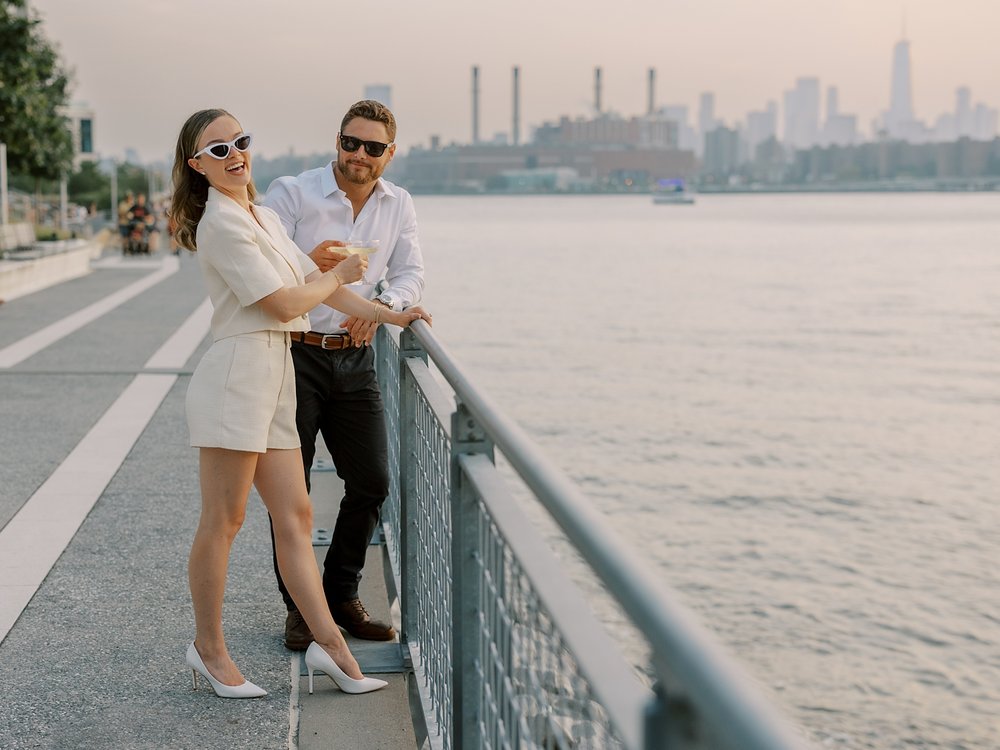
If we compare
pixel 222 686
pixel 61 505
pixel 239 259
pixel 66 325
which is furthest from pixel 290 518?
pixel 66 325

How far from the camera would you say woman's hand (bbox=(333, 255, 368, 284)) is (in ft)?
11.6

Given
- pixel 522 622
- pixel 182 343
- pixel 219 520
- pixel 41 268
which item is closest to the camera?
pixel 522 622

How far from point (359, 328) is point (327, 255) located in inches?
11.5

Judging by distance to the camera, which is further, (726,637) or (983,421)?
(983,421)

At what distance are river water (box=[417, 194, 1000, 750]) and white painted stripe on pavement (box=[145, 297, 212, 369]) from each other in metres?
4.95

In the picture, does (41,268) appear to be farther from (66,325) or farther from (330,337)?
(330,337)

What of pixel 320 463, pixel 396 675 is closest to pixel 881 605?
pixel 320 463

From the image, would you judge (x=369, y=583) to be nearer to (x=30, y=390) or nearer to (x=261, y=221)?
(x=261, y=221)

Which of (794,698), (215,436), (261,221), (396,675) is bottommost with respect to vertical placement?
(794,698)

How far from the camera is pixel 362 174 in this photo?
400 cm

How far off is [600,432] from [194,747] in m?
16.7

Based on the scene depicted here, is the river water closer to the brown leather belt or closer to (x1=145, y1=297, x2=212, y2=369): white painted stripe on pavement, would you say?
the brown leather belt

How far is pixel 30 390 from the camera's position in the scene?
9.84 metres

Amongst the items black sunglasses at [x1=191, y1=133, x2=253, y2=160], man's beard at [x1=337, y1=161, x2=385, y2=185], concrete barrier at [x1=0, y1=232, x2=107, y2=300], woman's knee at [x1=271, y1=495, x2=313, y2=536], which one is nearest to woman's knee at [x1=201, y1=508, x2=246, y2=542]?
woman's knee at [x1=271, y1=495, x2=313, y2=536]
